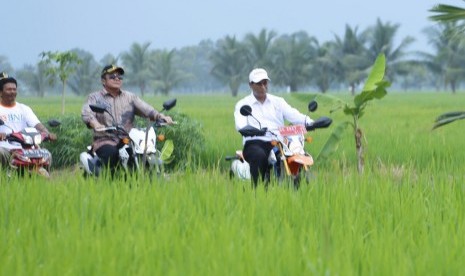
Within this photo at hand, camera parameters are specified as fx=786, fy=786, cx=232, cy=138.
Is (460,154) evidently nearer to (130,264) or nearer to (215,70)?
(130,264)

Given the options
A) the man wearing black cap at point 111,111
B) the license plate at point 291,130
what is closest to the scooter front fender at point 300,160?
the license plate at point 291,130

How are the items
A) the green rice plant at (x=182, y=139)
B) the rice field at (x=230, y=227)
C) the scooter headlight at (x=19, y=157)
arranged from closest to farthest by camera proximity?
the rice field at (x=230, y=227) → the scooter headlight at (x=19, y=157) → the green rice plant at (x=182, y=139)

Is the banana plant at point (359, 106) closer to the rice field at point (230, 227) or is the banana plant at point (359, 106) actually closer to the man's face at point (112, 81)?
the rice field at point (230, 227)

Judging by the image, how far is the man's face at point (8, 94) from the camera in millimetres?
6398

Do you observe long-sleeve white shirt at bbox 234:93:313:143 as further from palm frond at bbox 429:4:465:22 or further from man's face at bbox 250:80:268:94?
palm frond at bbox 429:4:465:22

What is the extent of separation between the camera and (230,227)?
342cm

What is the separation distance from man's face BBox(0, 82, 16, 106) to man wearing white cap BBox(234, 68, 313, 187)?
1.88 meters

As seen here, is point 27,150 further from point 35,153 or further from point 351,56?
point 351,56

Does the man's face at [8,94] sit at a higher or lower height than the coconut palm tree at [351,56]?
lower

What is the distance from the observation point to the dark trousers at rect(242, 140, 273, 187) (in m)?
5.88

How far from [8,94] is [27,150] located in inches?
23.6

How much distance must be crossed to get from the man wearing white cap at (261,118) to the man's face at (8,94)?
188cm

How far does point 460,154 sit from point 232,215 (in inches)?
233

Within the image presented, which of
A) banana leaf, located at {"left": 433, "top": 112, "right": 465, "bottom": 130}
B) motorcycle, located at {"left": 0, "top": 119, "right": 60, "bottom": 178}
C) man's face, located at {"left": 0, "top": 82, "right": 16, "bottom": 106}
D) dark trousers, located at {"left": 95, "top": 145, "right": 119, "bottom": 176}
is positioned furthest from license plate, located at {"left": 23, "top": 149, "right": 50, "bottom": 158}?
banana leaf, located at {"left": 433, "top": 112, "right": 465, "bottom": 130}
